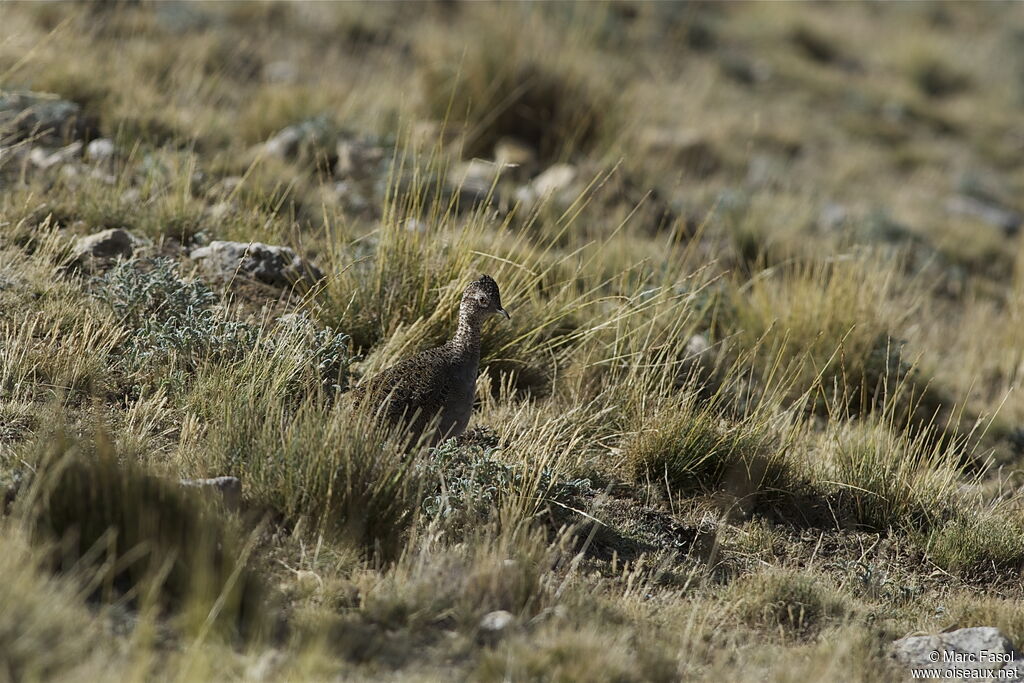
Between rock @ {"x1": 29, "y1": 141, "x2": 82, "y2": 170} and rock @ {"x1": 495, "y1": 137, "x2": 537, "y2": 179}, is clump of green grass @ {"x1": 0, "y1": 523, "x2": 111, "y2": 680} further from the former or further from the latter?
rock @ {"x1": 495, "y1": 137, "x2": 537, "y2": 179}

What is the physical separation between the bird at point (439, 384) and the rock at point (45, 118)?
3477 millimetres

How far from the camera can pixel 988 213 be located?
10.8 metres

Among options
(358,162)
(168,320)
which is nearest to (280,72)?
(358,162)

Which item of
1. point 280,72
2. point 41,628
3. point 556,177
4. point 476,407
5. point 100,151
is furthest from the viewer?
point 280,72

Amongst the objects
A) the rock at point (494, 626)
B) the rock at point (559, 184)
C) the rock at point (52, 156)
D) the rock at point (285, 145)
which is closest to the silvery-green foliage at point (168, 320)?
the rock at point (52, 156)

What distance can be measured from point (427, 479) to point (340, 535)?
512 millimetres

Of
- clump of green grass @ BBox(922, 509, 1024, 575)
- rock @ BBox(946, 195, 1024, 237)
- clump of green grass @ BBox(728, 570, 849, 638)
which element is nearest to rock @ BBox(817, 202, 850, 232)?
rock @ BBox(946, 195, 1024, 237)

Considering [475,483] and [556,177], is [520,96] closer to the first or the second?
[556,177]

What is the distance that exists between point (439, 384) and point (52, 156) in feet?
11.9

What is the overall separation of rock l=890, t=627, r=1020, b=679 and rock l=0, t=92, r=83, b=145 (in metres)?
5.57

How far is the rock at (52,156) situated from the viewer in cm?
659

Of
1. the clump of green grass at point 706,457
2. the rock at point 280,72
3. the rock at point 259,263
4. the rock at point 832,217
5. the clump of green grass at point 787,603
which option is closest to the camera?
the clump of green grass at point 787,603

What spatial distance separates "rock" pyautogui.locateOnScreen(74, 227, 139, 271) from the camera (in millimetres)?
5680

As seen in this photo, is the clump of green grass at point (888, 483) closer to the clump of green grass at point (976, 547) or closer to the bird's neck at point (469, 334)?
the clump of green grass at point (976, 547)
